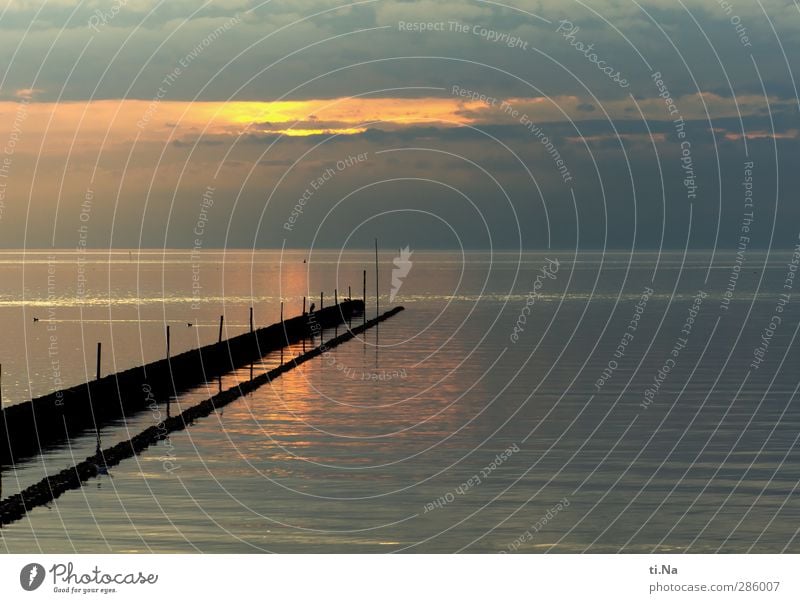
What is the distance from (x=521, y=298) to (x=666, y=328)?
54.5 metres

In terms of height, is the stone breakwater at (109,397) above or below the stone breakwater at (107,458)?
above

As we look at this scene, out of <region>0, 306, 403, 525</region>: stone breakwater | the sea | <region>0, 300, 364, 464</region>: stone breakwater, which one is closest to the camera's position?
the sea

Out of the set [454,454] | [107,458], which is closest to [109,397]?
[107,458]

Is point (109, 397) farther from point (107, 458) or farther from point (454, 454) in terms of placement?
point (454, 454)

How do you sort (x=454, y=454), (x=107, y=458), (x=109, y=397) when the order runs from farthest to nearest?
(x=109, y=397) < (x=454, y=454) < (x=107, y=458)

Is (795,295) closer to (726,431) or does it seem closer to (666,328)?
(666,328)

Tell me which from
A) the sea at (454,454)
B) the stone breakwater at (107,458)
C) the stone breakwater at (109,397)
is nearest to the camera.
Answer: the sea at (454,454)

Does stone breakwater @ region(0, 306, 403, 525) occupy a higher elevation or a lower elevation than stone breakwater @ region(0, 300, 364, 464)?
lower

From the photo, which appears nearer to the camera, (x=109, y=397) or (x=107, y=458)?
(x=107, y=458)

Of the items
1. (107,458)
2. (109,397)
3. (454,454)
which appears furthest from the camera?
(109,397)

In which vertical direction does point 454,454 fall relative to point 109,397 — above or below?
below

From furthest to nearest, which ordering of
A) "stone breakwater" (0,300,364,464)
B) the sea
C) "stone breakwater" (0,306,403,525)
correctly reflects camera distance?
1. "stone breakwater" (0,300,364,464)
2. "stone breakwater" (0,306,403,525)
3. the sea

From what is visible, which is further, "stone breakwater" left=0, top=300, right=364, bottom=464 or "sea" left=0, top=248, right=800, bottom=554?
"stone breakwater" left=0, top=300, right=364, bottom=464

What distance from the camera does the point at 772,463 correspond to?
112 ft
